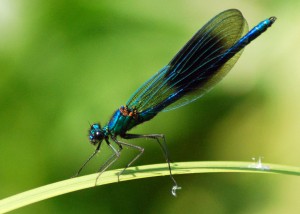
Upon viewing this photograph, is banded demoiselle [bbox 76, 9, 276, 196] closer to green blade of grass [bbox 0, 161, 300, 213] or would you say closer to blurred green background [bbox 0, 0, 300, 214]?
blurred green background [bbox 0, 0, 300, 214]

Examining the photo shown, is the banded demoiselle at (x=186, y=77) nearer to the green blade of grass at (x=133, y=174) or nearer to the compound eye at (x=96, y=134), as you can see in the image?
the compound eye at (x=96, y=134)

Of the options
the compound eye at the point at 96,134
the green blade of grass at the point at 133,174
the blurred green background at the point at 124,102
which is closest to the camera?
the green blade of grass at the point at 133,174

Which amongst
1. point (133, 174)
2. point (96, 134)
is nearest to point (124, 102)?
point (96, 134)

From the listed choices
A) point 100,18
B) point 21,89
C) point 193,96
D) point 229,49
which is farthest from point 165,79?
point 21,89

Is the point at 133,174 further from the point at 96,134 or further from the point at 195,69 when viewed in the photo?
the point at 195,69

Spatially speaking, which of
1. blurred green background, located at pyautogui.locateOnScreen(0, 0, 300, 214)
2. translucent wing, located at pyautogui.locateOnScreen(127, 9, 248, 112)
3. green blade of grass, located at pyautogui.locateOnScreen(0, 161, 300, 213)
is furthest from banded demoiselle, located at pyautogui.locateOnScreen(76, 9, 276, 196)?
green blade of grass, located at pyautogui.locateOnScreen(0, 161, 300, 213)

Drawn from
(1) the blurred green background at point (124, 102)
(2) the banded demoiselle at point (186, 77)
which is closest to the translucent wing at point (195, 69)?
(2) the banded demoiselle at point (186, 77)
